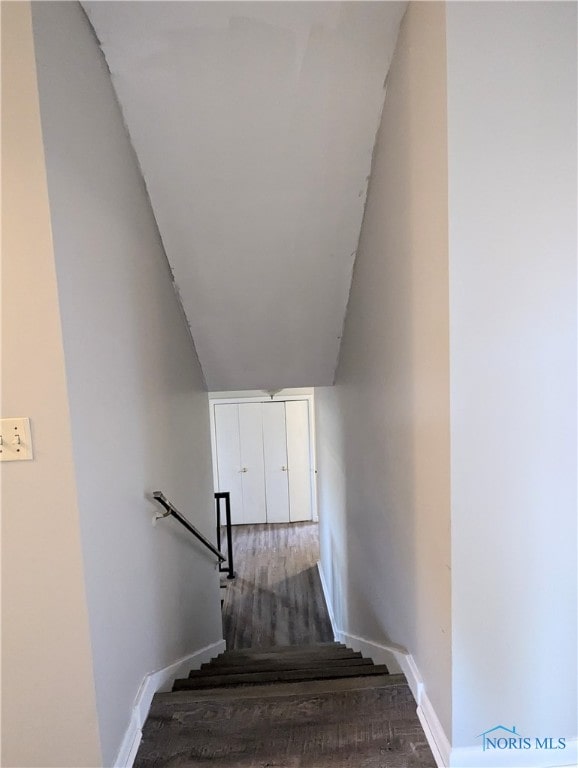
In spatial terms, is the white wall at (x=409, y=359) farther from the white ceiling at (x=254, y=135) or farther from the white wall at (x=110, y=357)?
the white wall at (x=110, y=357)

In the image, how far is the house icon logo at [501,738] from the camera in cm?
132

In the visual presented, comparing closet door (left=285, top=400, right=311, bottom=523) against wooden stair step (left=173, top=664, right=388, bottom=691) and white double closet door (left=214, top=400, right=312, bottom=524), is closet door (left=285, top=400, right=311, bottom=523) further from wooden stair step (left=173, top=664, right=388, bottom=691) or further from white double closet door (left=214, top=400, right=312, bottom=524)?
wooden stair step (left=173, top=664, right=388, bottom=691)

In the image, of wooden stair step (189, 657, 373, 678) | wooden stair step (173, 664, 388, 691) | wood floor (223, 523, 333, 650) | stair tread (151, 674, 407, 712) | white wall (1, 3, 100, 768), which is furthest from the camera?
wood floor (223, 523, 333, 650)

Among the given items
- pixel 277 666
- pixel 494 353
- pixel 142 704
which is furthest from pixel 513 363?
pixel 277 666

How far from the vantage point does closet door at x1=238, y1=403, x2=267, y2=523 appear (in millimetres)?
6957

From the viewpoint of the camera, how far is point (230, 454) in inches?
277

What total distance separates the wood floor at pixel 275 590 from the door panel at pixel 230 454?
16.4 inches

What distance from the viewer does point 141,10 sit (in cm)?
144

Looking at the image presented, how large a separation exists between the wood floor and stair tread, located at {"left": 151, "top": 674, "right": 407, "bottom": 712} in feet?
9.65

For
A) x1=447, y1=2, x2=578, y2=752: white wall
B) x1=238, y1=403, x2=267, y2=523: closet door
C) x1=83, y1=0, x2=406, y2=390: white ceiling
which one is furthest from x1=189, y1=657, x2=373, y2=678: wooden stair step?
x1=238, y1=403, x2=267, y2=523: closet door

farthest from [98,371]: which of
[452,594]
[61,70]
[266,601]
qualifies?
[266,601]

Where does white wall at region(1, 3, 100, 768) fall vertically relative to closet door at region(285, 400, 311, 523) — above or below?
above

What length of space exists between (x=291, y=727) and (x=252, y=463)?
5.60m

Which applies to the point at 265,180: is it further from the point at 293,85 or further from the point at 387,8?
the point at 387,8
